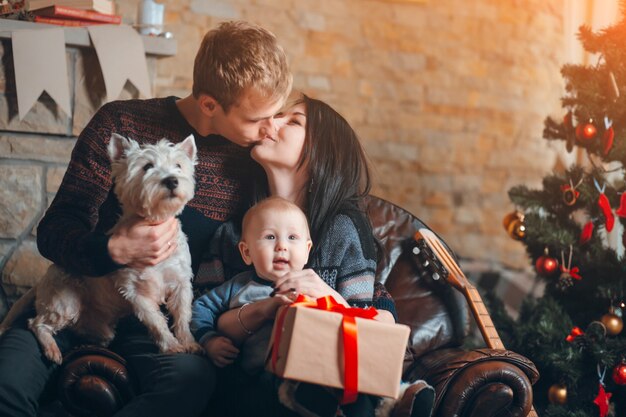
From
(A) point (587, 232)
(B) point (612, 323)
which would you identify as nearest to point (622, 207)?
(A) point (587, 232)

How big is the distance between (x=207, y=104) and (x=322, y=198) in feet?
1.41

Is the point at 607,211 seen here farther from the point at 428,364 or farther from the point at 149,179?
the point at 149,179

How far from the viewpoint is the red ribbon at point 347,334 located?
1.78m

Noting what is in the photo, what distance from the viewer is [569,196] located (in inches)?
125

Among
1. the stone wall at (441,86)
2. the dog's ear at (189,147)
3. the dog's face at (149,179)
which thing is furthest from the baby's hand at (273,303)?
the stone wall at (441,86)

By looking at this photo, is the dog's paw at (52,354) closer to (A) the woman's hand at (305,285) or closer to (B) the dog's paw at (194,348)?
(B) the dog's paw at (194,348)

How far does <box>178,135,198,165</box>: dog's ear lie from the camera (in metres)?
2.09

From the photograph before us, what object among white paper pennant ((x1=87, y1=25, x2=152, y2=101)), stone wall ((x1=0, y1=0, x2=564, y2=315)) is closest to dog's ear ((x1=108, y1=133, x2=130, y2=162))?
white paper pennant ((x1=87, y1=25, x2=152, y2=101))

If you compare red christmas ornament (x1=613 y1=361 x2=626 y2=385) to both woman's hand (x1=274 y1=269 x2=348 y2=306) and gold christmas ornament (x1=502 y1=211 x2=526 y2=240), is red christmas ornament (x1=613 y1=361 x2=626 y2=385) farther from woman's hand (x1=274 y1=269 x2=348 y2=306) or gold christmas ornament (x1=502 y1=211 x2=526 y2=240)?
woman's hand (x1=274 y1=269 x2=348 y2=306)

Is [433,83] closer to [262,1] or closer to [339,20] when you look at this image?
[339,20]

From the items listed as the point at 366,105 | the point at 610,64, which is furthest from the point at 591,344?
the point at 366,105

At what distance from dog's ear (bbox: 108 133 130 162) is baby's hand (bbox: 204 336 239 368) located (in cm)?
55

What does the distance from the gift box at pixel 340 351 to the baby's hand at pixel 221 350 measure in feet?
0.88

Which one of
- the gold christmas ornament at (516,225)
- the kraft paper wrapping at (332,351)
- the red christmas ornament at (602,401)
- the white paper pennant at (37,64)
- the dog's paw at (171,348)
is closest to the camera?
the kraft paper wrapping at (332,351)
